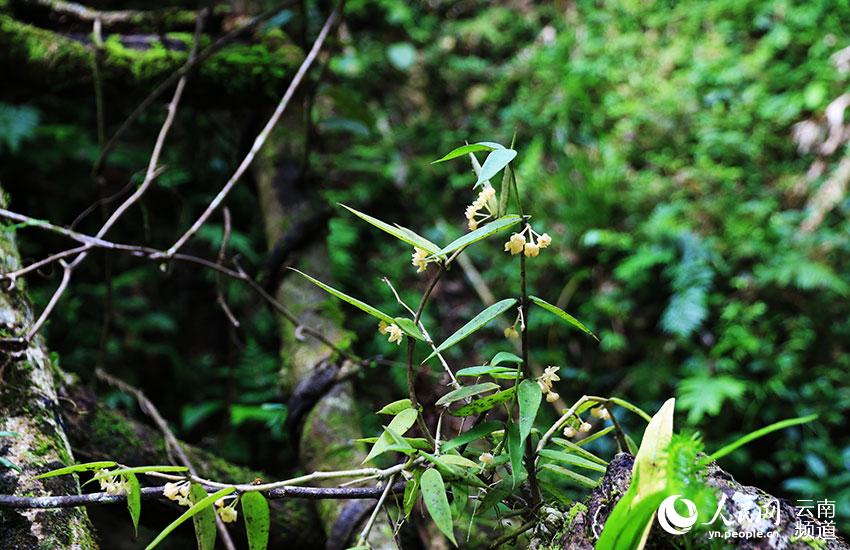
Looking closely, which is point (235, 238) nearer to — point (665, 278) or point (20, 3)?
point (20, 3)

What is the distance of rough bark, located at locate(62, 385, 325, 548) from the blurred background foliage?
1.49 ft

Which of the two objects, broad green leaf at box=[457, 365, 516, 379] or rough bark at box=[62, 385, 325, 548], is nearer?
broad green leaf at box=[457, 365, 516, 379]

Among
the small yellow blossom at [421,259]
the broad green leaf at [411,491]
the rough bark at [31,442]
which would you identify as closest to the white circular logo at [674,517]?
the broad green leaf at [411,491]

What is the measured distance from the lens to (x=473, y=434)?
0.76 metres

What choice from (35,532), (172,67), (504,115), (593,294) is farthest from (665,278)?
(35,532)

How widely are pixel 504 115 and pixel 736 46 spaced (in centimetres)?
137

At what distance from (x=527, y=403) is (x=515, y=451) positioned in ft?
0.19

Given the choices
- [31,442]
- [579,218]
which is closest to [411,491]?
[31,442]

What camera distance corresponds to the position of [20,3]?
A: 2027 millimetres

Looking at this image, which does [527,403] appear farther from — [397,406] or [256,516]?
[256,516]

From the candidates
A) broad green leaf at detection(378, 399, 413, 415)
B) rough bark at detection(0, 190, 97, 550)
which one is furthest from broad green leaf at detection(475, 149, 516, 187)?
rough bark at detection(0, 190, 97, 550)

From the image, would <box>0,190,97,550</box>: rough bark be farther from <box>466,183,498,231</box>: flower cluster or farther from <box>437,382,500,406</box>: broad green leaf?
<box>466,183,498,231</box>: flower cluster

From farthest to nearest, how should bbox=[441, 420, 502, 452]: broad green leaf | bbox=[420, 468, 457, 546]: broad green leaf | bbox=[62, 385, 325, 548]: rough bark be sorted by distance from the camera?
1. bbox=[62, 385, 325, 548]: rough bark
2. bbox=[441, 420, 502, 452]: broad green leaf
3. bbox=[420, 468, 457, 546]: broad green leaf

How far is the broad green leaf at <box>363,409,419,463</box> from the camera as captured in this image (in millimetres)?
664
